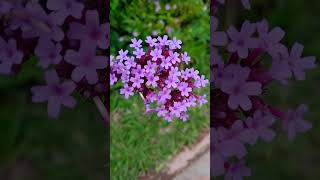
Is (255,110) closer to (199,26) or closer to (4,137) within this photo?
(199,26)

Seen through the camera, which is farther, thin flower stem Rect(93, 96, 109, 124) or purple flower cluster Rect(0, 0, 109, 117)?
thin flower stem Rect(93, 96, 109, 124)

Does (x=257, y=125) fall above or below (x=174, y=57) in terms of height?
below

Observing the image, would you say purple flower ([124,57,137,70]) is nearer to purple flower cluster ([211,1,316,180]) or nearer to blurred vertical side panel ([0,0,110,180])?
blurred vertical side panel ([0,0,110,180])

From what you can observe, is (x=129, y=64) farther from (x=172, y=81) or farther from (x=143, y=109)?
(x=143, y=109)

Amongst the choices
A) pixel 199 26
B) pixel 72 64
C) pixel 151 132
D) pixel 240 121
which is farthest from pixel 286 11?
pixel 72 64

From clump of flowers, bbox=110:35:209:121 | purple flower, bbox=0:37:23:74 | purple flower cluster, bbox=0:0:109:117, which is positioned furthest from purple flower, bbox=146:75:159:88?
purple flower, bbox=0:37:23:74

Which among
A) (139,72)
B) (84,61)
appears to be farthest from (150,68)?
(84,61)

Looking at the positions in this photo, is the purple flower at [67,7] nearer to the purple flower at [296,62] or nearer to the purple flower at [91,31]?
the purple flower at [91,31]
